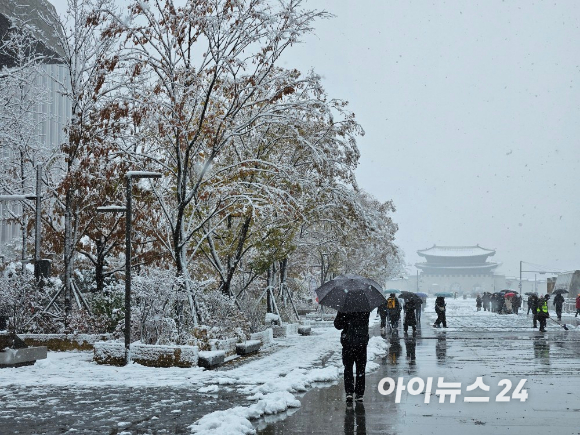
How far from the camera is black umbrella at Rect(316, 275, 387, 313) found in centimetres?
1059

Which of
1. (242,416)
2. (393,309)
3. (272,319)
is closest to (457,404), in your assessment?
(242,416)

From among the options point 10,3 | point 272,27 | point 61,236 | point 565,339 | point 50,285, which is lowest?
point 565,339

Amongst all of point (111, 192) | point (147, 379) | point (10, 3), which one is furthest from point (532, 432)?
point (10, 3)

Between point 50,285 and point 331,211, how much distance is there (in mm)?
10194

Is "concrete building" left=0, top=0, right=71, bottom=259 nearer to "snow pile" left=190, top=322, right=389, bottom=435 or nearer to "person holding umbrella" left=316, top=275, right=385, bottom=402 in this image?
"snow pile" left=190, top=322, right=389, bottom=435

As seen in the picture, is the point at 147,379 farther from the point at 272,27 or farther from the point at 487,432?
the point at 272,27

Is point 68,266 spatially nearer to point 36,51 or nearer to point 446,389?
point 446,389

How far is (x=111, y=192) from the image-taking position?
20.5m

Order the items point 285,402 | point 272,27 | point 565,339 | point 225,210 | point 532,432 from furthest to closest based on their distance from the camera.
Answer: point 565,339, point 225,210, point 272,27, point 285,402, point 532,432

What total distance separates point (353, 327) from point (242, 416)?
239 centimetres

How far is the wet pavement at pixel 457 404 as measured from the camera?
8672 millimetres

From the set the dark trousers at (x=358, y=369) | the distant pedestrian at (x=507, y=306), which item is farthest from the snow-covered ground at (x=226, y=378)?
the distant pedestrian at (x=507, y=306)

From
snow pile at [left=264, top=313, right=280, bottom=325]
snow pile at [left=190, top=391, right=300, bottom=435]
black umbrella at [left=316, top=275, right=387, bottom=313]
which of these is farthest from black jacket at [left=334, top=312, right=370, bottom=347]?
snow pile at [left=264, top=313, right=280, bottom=325]

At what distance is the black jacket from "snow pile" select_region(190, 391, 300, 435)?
3.87 ft
